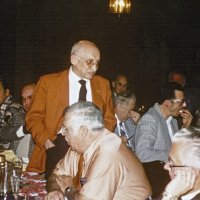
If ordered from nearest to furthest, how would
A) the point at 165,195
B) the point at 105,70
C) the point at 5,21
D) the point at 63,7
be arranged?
1. the point at 165,195
2. the point at 5,21
3. the point at 63,7
4. the point at 105,70

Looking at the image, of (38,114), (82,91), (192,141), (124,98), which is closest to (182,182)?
(192,141)

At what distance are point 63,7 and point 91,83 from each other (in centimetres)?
752

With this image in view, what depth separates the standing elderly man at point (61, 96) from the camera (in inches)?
165

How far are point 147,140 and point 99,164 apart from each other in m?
2.04

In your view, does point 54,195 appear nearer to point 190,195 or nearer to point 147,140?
point 190,195

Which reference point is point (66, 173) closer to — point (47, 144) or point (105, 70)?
point (47, 144)

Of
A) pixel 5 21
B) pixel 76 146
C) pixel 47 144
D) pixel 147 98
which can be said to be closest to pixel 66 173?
pixel 76 146

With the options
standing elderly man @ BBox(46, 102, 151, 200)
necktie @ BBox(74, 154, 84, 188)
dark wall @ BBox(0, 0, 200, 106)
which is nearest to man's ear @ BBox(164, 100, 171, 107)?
necktie @ BBox(74, 154, 84, 188)

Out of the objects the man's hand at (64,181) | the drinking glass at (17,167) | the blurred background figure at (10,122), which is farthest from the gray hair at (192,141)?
the blurred background figure at (10,122)

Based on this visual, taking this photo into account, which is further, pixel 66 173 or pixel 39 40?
pixel 39 40

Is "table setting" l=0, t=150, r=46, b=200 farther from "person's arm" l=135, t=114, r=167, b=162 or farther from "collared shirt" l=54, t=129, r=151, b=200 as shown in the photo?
"person's arm" l=135, t=114, r=167, b=162

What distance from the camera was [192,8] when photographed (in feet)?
45.7

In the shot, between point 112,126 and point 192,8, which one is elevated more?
point 192,8

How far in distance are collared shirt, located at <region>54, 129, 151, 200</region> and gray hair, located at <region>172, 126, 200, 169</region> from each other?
460 millimetres
